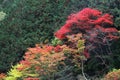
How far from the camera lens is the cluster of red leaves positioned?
20281mm

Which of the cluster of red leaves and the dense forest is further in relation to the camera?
the cluster of red leaves

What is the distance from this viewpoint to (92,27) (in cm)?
2081

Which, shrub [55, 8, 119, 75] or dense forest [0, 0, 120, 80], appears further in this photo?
shrub [55, 8, 119, 75]

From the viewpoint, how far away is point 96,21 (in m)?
20.8

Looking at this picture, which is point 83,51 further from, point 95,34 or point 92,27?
point 92,27

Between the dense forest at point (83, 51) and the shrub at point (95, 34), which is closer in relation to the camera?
the dense forest at point (83, 51)

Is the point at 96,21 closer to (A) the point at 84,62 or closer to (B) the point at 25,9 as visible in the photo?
(A) the point at 84,62

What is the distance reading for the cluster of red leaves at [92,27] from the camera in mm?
20281

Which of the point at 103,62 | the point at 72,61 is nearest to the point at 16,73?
the point at 72,61

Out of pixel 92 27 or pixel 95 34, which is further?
pixel 92 27

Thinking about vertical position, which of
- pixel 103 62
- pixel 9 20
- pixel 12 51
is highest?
pixel 9 20

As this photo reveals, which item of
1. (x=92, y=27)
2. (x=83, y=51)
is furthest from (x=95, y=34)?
(x=83, y=51)

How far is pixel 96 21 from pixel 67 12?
23.3ft

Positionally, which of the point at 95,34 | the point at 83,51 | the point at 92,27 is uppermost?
the point at 92,27
